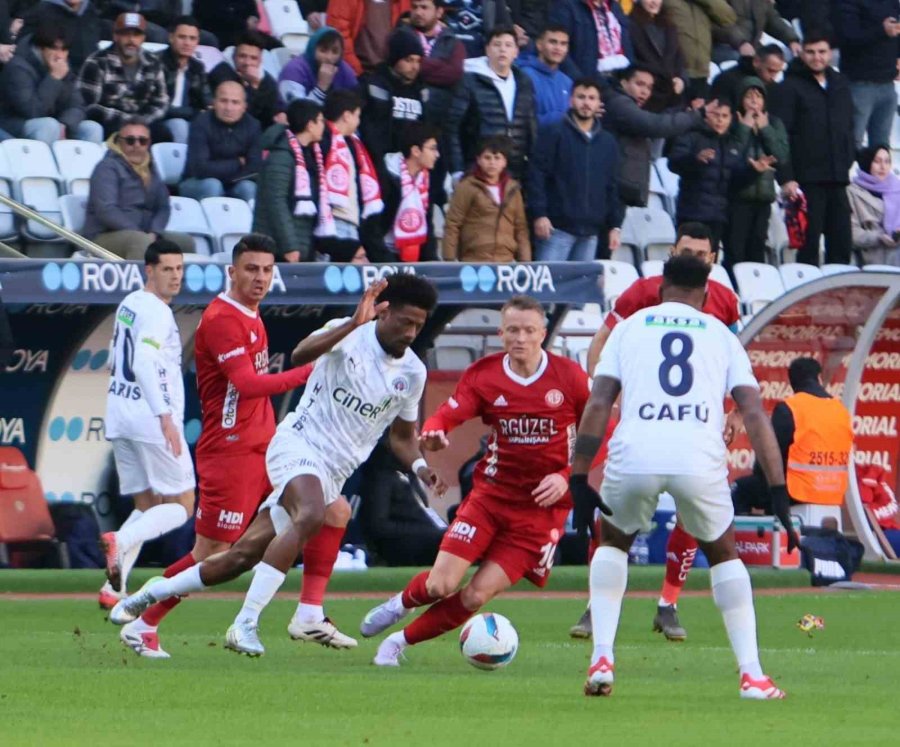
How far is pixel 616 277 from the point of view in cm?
1739

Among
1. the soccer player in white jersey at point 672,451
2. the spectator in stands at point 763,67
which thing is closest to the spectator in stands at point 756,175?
the spectator in stands at point 763,67

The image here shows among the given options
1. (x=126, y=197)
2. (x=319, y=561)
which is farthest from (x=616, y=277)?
(x=319, y=561)

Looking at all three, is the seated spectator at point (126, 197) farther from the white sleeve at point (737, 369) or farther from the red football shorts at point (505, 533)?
the white sleeve at point (737, 369)

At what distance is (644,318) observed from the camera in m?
8.23

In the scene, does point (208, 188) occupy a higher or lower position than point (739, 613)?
higher

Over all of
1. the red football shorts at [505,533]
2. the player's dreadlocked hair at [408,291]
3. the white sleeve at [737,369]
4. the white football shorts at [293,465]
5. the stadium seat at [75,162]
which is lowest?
the red football shorts at [505,533]

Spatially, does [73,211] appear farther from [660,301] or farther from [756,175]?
[660,301]

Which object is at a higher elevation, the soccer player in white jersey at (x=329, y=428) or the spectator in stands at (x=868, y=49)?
the spectator in stands at (x=868, y=49)

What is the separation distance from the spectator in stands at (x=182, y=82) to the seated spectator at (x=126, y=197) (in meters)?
1.47

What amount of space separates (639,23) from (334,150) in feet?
16.3

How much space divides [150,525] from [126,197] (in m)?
3.99

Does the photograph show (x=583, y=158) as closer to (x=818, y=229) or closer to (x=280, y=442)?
(x=818, y=229)

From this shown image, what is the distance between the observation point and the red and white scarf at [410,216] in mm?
16406

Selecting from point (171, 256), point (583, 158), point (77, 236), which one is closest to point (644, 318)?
point (171, 256)
